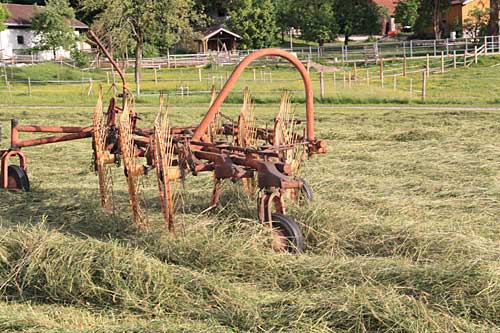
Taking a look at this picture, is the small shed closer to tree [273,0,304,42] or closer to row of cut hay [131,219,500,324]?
tree [273,0,304,42]

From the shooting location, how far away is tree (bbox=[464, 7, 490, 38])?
2052 inches

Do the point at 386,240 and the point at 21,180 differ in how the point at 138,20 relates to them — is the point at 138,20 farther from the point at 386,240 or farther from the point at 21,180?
the point at 386,240

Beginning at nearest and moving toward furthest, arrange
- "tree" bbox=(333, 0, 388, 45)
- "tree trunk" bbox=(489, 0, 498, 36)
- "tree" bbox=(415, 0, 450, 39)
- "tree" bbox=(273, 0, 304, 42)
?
"tree trunk" bbox=(489, 0, 498, 36) → "tree" bbox=(415, 0, 450, 39) → "tree" bbox=(333, 0, 388, 45) → "tree" bbox=(273, 0, 304, 42)

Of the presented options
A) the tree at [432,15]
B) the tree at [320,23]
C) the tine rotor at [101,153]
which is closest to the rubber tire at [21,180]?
the tine rotor at [101,153]

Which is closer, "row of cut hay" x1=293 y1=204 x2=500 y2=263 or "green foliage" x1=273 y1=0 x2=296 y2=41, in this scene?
"row of cut hay" x1=293 y1=204 x2=500 y2=263

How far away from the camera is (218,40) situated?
5872 centimetres

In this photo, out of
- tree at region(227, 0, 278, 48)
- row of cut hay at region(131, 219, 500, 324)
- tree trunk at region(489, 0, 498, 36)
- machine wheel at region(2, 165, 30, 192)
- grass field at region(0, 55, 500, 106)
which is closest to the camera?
row of cut hay at region(131, 219, 500, 324)

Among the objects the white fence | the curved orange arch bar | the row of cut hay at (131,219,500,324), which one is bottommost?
the row of cut hay at (131,219,500,324)

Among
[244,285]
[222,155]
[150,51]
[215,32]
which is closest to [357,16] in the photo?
[215,32]

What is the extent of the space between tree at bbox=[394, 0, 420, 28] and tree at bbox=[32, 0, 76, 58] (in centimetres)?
2943

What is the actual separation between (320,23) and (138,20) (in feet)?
102

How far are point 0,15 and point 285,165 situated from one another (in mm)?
49853

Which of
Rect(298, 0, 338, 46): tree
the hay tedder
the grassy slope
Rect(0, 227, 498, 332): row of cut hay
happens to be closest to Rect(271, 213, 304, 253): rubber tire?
the hay tedder

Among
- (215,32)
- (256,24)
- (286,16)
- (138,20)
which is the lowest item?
(138,20)
